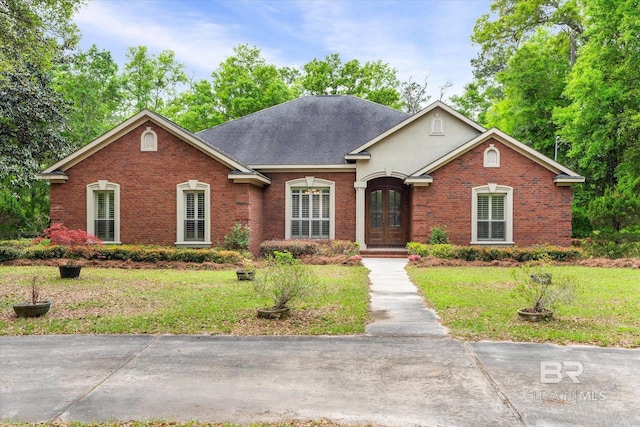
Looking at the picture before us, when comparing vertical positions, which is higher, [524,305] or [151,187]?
[151,187]

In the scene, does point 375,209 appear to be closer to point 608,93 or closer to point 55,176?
point 608,93

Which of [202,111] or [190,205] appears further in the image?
[202,111]

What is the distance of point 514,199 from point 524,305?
9.85m

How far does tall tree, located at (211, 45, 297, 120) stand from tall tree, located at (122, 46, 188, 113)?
6.74 m

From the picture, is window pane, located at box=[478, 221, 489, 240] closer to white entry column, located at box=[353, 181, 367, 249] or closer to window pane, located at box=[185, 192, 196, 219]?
white entry column, located at box=[353, 181, 367, 249]

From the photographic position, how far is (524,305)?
8594 millimetres

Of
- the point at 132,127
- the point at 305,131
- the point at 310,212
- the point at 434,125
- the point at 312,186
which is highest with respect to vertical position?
the point at 305,131

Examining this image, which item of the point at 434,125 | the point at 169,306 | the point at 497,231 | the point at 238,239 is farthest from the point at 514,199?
the point at 169,306

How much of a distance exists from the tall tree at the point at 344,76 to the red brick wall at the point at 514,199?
63.6 ft

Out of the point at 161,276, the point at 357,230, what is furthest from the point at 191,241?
the point at 357,230

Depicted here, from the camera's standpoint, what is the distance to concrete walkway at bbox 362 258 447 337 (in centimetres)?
699

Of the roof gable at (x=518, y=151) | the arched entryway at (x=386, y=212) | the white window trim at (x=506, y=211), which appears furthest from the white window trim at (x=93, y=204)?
the white window trim at (x=506, y=211)

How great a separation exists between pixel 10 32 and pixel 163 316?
888cm

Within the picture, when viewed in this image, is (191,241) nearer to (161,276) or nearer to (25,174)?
(161,276)
